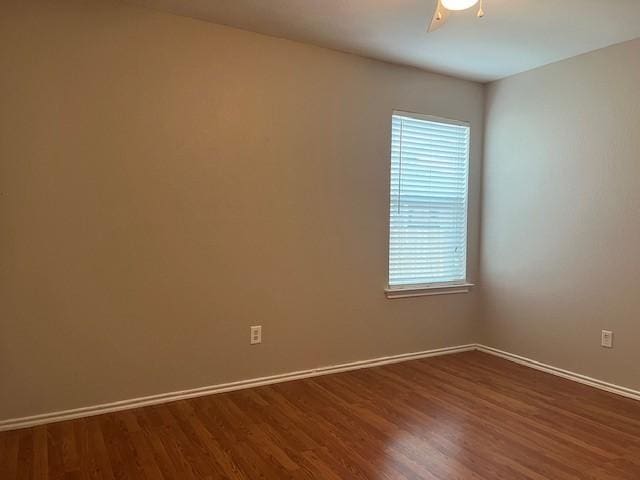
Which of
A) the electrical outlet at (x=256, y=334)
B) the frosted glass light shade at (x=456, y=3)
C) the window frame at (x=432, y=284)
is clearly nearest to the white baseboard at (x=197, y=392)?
the electrical outlet at (x=256, y=334)

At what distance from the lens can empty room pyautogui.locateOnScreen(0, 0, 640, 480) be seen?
2.54 meters

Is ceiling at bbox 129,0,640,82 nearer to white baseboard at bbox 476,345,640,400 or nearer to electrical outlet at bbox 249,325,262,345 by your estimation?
electrical outlet at bbox 249,325,262,345

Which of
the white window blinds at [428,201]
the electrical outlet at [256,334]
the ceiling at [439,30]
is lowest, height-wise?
the electrical outlet at [256,334]

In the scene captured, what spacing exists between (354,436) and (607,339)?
79.8 inches

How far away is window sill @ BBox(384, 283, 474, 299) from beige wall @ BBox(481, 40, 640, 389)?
24 cm

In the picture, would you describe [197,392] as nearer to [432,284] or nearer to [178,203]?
[178,203]

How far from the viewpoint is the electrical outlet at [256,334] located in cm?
328

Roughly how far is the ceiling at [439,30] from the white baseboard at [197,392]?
2.35 m

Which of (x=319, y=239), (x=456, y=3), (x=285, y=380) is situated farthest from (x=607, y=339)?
(x=456, y=3)

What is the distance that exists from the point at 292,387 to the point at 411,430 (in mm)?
945

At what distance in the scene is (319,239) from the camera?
349cm

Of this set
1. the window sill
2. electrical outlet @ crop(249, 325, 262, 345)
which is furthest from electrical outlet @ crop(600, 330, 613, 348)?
electrical outlet @ crop(249, 325, 262, 345)

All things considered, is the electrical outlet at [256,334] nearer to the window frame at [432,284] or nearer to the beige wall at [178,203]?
the beige wall at [178,203]

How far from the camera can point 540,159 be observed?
3.77 metres
